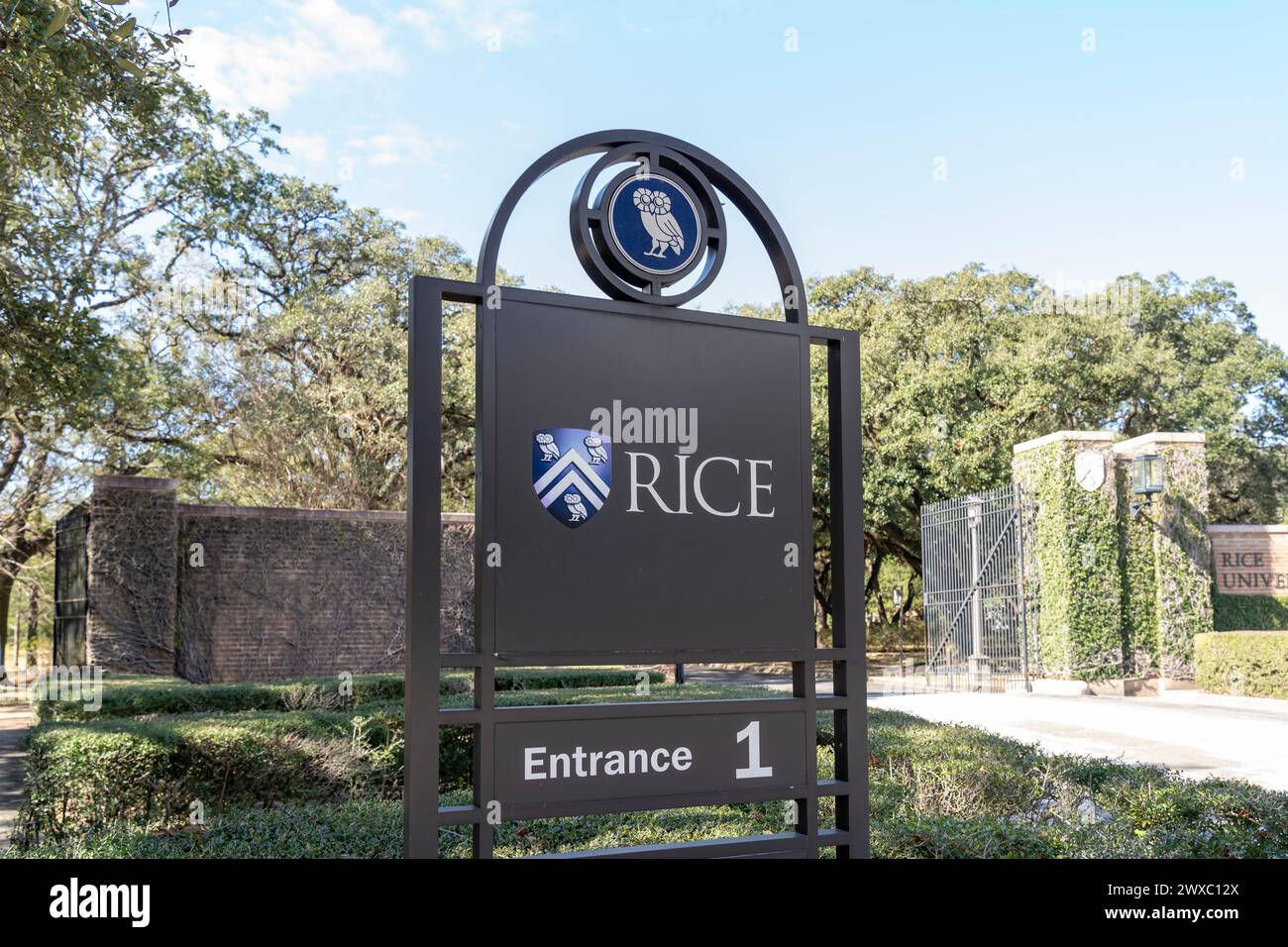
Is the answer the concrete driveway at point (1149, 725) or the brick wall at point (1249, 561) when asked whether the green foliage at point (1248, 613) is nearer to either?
the brick wall at point (1249, 561)

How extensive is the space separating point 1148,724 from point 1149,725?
92mm

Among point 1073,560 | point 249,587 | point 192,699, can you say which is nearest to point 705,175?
point 192,699

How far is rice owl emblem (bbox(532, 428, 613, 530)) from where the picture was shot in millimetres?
3502

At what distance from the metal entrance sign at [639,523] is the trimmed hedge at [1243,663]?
12.6 m

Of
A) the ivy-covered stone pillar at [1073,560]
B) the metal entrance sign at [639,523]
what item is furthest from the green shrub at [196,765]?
the ivy-covered stone pillar at [1073,560]

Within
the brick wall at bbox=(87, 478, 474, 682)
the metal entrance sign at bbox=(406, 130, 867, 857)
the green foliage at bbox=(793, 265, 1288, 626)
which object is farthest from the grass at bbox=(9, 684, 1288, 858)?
the green foliage at bbox=(793, 265, 1288, 626)

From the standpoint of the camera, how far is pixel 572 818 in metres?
5.67

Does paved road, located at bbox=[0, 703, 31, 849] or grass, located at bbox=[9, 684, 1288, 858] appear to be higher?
grass, located at bbox=[9, 684, 1288, 858]

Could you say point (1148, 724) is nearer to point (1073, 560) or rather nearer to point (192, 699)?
point (1073, 560)

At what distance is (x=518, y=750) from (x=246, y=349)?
18.1 metres

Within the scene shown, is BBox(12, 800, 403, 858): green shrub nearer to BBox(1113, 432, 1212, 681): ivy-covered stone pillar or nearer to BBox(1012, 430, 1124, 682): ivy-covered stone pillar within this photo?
BBox(1012, 430, 1124, 682): ivy-covered stone pillar

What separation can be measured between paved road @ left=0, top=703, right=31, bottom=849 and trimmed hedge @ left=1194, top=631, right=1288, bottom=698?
14.7 m

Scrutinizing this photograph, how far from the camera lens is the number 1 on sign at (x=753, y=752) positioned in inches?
146
